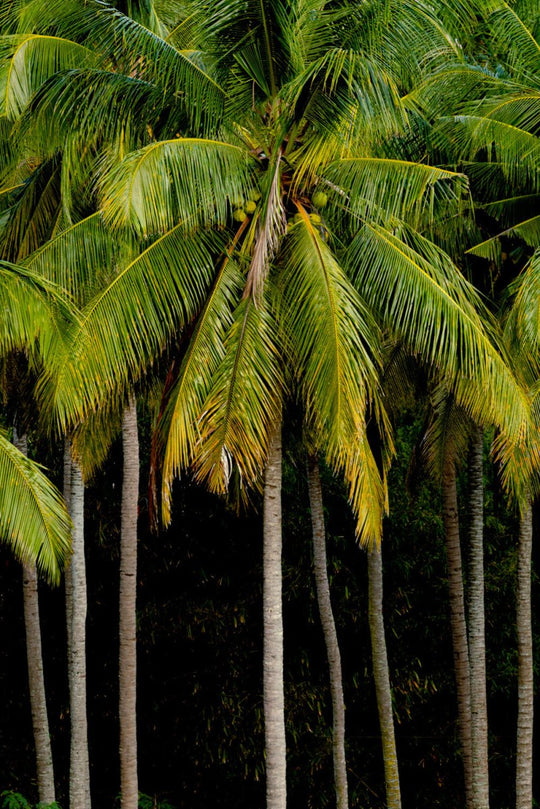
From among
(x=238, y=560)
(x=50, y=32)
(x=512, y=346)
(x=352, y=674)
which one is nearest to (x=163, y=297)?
(x=50, y=32)

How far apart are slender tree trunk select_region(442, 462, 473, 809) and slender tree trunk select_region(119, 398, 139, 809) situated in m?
3.94

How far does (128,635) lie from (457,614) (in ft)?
13.6

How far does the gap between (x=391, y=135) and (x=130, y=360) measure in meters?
3.14

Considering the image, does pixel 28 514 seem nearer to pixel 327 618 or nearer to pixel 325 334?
pixel 325 334

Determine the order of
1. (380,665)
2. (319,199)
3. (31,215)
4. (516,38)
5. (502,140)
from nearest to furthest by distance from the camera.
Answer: (319,199), (502,140), (516,38), (31,215), (380,665)

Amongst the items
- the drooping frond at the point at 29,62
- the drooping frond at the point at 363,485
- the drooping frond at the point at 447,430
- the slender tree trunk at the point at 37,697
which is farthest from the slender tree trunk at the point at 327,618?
the drooping frond at the point at 29,62

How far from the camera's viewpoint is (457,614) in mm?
13086

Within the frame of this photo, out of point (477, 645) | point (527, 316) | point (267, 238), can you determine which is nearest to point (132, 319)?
point (267, 238)

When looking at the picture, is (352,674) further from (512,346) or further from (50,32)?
(50,32)

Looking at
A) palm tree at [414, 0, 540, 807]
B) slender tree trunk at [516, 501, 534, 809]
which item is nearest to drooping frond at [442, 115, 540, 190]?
palm tree at [414, 0, 540, 807]

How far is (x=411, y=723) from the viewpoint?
54.9ft

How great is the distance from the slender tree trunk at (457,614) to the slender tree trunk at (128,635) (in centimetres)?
394

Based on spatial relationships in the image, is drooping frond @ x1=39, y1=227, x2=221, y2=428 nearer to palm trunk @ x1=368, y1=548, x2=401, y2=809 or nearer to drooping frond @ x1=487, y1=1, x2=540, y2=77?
drooping frond @ x1=487, y1=1, x2=540, y2=77

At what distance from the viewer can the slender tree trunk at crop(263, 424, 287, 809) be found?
30.1ft
